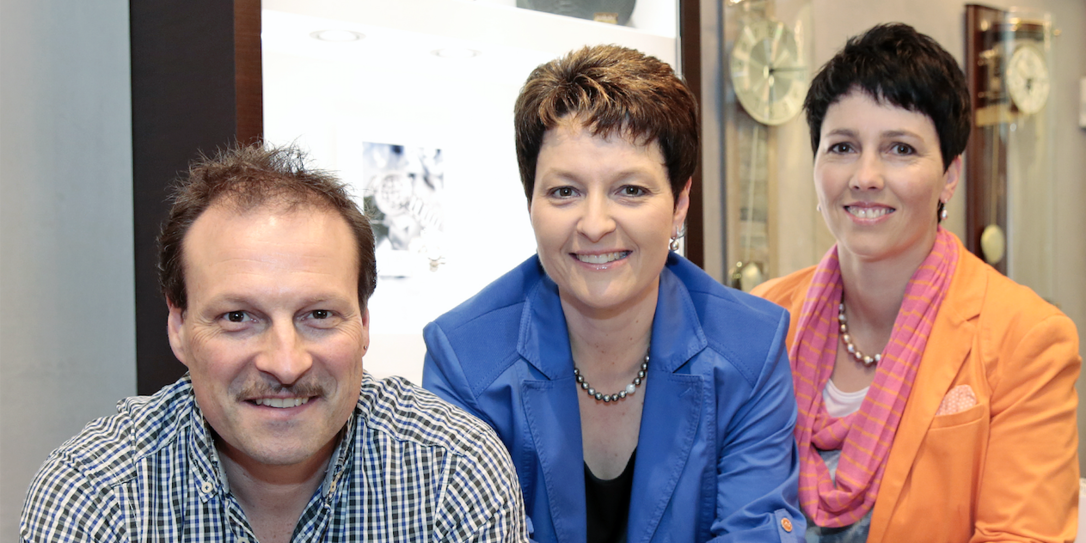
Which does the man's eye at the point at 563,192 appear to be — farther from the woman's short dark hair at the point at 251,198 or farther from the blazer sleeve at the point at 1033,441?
the blazer sleeve at the point at 1033,441

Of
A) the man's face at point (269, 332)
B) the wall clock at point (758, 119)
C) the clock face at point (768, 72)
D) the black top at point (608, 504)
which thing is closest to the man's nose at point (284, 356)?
the man's face at point (269, 332)

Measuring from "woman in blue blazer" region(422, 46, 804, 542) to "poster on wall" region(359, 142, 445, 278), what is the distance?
385 mm

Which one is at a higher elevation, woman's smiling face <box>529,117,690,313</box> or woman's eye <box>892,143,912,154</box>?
woman's eye <box>892,143,912,154</box>

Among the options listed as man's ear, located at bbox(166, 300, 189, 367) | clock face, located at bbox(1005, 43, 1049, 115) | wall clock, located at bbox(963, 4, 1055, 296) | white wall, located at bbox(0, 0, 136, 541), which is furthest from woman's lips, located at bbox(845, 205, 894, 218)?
clock face, located at bbox(1005, 43, 1049, 115)

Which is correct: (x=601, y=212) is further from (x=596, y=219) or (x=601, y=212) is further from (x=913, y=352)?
(x=913, y=352)

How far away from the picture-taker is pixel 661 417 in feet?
5.65

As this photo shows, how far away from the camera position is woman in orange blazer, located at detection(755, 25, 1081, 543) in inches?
72.3

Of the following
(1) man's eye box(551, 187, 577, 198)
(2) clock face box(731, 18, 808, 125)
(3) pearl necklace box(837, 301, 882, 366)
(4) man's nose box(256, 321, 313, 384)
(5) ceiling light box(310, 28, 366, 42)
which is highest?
(2) clock face box(731, 18, 808, 125)

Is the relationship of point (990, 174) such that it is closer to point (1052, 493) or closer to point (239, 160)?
point (1052, 493)

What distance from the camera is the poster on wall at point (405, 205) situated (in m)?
2.09

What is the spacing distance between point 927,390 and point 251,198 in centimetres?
142

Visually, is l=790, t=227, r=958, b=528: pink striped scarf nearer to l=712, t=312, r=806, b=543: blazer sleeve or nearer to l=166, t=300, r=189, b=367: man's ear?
l=712, t=312, r=806, b=543: blazer sleeve

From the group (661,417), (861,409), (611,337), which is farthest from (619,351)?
(861,409)

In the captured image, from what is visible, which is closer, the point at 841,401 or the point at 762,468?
the point at 762,468
